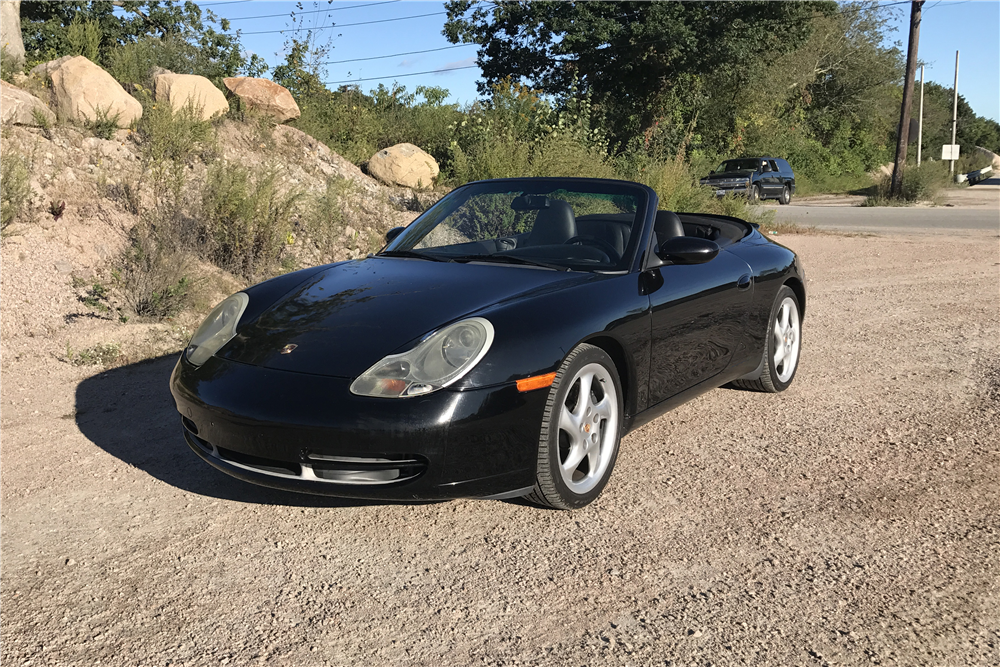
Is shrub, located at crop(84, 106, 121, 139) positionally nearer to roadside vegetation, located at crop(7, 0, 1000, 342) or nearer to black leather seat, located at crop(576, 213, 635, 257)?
roadside vegetation, located at crop(7, 0, 1000, 342)

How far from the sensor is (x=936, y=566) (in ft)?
10.1

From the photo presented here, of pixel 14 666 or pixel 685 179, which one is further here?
pixel 685 179

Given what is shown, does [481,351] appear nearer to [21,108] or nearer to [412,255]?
[412,255]

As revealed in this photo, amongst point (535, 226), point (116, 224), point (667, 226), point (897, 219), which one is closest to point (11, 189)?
point (116, 224)

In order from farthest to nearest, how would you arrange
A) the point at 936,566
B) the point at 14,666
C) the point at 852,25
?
the point at 852,25 → the point at 936,566 → the point at 14,666

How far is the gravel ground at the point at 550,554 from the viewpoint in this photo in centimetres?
259

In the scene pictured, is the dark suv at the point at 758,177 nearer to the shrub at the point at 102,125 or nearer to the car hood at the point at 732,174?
the car hood at the point at 732,174

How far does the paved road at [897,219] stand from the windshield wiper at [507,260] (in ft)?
50.7

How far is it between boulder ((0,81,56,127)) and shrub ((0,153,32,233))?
6.99 ft

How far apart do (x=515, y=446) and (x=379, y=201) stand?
9.74 m

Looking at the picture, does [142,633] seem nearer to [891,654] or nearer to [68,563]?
[68,563]

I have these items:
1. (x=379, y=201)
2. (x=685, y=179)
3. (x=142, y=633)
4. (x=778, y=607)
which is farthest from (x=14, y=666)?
(x=685, y=179)

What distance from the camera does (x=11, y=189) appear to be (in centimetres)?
756

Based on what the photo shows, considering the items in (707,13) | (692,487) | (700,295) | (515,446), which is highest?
(707,13)
